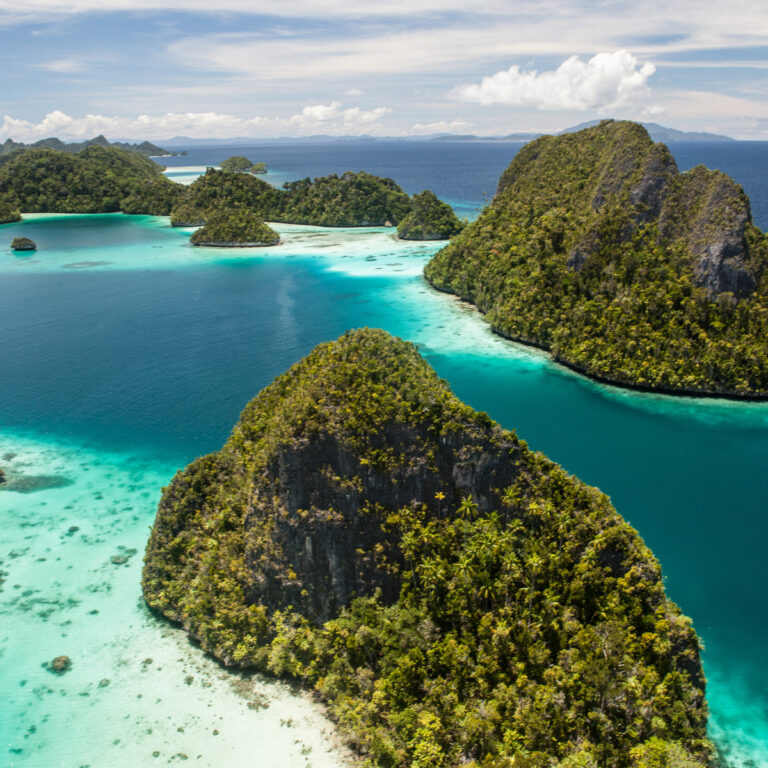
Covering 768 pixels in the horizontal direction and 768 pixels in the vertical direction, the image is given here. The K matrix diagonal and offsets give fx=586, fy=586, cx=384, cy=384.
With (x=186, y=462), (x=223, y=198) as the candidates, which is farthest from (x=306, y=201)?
(x=186, y=462)

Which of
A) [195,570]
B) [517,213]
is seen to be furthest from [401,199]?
[195,570]

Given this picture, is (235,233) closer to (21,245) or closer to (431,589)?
(21,245)

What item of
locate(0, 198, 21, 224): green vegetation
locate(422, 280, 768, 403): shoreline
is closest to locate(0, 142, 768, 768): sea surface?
locate(422, 280, 768, 403): shoreline

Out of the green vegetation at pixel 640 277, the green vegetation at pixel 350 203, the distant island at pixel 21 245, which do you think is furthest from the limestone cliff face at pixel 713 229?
the distant island at pixel 21 245

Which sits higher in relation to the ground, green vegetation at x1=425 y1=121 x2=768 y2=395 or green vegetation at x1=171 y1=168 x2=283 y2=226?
green vegetation at x1=171 y1=168 x2=283 y2=226

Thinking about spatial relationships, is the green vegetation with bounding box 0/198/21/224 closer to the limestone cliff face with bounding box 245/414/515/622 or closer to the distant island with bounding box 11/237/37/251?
the distant island with bounding box 11/237/37/251

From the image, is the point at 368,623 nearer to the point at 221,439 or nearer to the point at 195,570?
the point at 195,570
